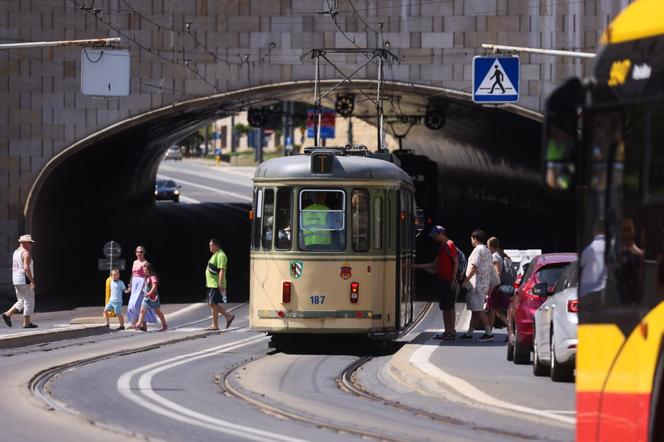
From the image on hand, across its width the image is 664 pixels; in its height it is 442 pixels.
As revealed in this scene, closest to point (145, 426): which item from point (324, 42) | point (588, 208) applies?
point (588, 208)

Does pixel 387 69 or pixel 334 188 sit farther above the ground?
pixel 387 69

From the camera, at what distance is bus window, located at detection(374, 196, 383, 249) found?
843 inches

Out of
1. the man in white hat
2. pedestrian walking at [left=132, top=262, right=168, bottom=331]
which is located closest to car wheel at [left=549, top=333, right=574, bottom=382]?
the man in white hat

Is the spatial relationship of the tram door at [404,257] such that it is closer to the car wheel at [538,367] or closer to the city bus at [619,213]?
the car wheel at [538,367]

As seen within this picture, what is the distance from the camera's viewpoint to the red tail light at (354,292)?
835 inches

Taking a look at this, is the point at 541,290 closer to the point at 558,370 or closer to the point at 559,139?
the point at 558,370

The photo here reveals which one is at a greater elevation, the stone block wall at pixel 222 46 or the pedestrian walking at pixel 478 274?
the stone block wall at pixel 222 46

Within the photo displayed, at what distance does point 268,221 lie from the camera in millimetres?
21438

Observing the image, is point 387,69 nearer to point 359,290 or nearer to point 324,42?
point 324,42

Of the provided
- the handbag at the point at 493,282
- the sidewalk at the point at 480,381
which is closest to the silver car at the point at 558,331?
the sidewalk at the point at 480,381

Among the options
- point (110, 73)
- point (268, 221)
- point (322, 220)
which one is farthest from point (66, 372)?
point (110, 73)

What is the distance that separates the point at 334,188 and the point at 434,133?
157ft

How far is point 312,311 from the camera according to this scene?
21.1 meters

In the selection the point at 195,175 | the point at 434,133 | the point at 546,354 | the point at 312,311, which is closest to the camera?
the point at 546,354
